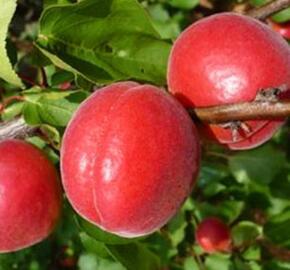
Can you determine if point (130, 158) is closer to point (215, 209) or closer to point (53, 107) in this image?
point (53, 107)

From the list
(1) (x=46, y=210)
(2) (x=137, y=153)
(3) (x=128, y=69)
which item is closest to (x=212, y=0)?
(3) (x=128, y=69)

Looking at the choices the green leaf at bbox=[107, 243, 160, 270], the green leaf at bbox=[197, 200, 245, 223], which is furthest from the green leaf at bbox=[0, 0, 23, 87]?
the green leaf at bbox=[197, 200, 245, 223]

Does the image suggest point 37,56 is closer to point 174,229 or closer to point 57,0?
point 57,0

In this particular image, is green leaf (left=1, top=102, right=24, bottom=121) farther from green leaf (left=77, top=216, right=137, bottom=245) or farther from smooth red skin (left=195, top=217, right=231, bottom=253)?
smooth red skin (left=195, top=217, right=231, bottom=253)

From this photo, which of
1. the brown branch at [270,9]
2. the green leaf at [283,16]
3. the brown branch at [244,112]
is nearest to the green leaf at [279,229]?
the green leaf at [283,16]

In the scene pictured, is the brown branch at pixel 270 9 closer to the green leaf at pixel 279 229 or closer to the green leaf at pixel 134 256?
the green leaf at pixel 134 256

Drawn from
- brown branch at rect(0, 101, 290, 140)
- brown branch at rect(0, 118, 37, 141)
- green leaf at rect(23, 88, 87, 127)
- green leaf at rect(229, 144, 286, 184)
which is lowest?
green leaf at rect(229, 144, 286, 184)

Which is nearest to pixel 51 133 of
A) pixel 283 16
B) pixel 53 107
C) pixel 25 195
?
pixel 53 107
